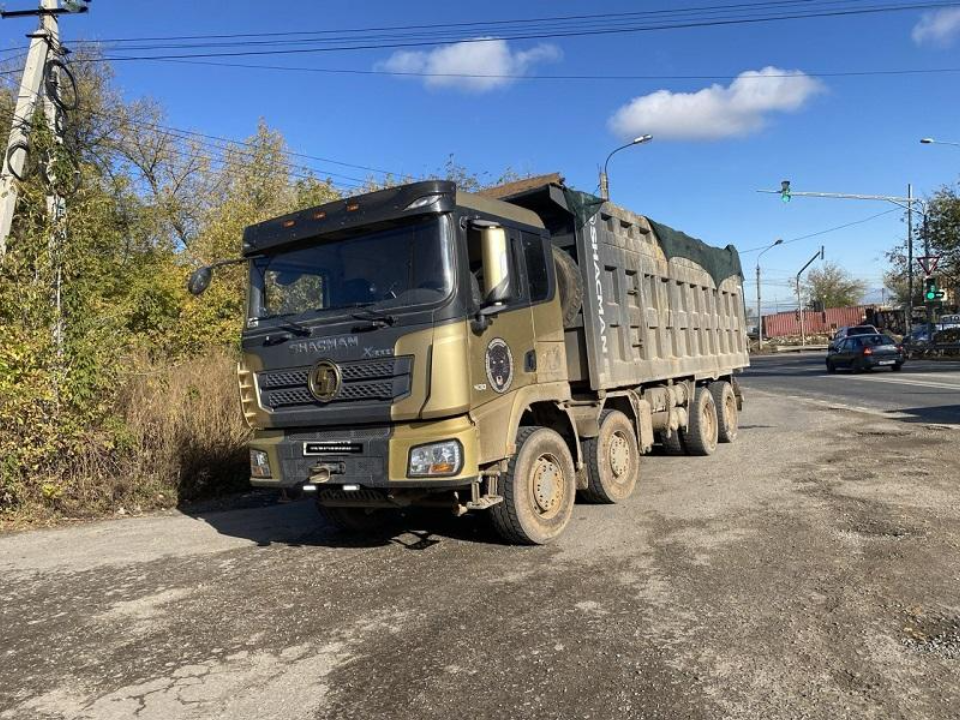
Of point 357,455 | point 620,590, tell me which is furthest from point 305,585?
point 620,590

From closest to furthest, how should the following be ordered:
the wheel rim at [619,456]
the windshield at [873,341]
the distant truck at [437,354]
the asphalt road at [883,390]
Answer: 1. the distant truck at [437,354]
2. the wheel rim at [619,456]
3. the asphalt road at [883,390]
4. the windshield at [873,341]

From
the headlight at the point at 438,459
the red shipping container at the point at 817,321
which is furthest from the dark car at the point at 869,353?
the red shipping container at the point at 817,321

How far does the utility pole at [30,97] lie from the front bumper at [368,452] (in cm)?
481

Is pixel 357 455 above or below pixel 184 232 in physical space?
below

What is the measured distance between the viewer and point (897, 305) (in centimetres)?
7756

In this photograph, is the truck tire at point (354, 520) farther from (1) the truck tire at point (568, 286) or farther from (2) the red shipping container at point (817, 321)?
(2) the red shipping container at point (817, 321)

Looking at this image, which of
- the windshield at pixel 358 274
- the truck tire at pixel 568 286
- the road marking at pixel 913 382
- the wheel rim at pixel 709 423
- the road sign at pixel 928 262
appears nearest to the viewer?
the windshield at pixel 358 274

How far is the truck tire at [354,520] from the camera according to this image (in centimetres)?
669

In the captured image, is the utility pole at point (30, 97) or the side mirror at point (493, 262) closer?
the side mirror at point (493, 262)

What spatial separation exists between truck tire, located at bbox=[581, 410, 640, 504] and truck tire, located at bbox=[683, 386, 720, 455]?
8.08 ft

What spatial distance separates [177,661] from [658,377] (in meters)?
6.06

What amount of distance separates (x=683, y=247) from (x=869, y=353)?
67.9ft

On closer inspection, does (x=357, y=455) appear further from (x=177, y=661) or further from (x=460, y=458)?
(x=177, y=661)

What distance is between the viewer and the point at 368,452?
205 inches
